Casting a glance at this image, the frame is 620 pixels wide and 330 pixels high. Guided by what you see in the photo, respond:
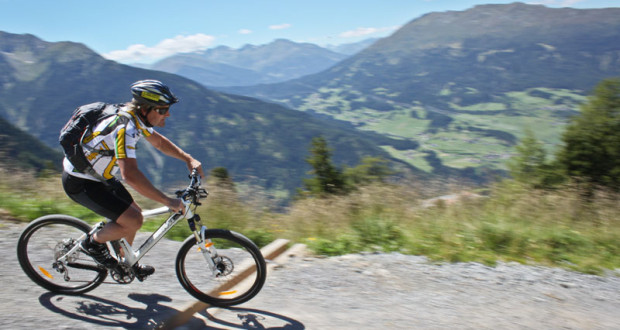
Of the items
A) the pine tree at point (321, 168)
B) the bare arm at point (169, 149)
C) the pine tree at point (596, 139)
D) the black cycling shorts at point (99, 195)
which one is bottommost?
the pine tree at point (321, 168)

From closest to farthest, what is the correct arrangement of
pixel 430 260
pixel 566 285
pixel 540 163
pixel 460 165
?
pixel 566 285 → pixel 430 260 → pixel 540 163 → pixel 460 165

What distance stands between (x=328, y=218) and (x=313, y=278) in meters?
2.38

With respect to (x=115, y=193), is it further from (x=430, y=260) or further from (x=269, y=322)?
(x=430, y=260)

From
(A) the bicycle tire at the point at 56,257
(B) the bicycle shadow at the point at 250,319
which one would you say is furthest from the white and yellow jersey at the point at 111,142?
(B) the bicycle shadow at the point at 250,319

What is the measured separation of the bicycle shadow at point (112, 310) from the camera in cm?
342

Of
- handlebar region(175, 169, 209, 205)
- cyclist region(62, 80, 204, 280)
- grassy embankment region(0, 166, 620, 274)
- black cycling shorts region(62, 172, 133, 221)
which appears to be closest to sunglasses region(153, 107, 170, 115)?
cyclist region(62, 80, 204, 280)

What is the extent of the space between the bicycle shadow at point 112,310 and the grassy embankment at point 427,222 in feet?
7.43

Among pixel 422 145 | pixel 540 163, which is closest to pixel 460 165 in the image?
pixel 422 145

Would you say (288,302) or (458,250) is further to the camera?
(458,250)

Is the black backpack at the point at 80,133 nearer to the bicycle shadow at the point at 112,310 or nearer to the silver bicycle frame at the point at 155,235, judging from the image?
the silver bicycle frame at the point at 155,235

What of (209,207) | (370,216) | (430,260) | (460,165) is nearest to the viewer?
(430,260)

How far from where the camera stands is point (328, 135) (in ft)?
650

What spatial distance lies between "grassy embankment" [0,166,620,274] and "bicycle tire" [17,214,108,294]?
7.04 ft

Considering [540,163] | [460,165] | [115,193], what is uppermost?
[115,193]
